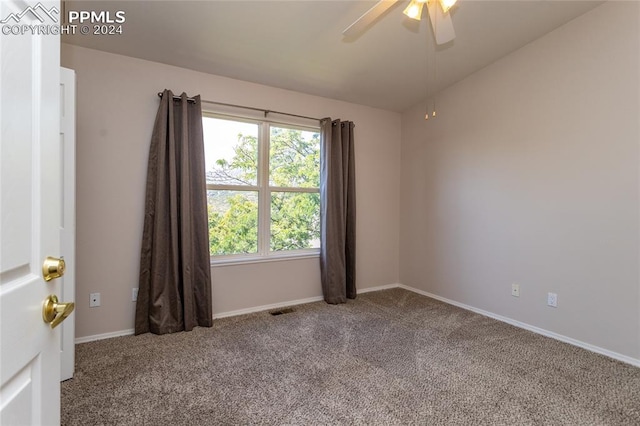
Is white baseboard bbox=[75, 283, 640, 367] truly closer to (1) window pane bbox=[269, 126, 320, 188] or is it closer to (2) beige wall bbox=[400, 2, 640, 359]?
(2) beige wall bbox=[400, 2, 640, 359]

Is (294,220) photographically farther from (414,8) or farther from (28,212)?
(28,212)

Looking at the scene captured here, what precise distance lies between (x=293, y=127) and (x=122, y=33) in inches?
70.3

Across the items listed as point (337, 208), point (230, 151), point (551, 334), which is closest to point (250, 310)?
point (337, 208)

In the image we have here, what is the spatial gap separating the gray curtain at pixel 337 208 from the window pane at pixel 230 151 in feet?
2.70

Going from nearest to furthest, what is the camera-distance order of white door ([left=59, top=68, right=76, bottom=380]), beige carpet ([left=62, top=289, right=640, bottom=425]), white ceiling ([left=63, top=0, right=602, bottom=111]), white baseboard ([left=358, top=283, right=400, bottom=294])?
beige carpet ([left=62, top=289, right=640, bottom=425])
white door ([left=59, top=68, right=76, bottom=380])
white ceiling ([left=63, top=0, right=602, bottom=111])
white baseboard ([left=358, top=283, right=400, bottom=294])

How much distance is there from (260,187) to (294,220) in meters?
0.59

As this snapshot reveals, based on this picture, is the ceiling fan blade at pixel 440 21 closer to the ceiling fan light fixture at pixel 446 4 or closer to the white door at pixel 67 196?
the ceiling fan light fixture at pixel 446 4

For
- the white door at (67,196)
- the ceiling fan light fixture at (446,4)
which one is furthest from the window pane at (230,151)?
the ceiling fan light fixture at (446,4)

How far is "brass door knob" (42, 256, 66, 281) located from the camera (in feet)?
2.58

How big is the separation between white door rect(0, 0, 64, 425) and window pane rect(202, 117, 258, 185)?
2.43 metres

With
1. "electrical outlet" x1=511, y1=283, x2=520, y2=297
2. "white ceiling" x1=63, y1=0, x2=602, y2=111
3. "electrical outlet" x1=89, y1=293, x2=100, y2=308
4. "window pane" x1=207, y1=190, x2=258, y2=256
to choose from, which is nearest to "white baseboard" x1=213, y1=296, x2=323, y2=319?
"window pane" x1=207, y1=190, x2=258, y2=256

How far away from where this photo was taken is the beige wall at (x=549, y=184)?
2.49 metres

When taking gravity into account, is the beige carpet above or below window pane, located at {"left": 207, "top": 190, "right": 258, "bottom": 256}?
below

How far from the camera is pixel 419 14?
203 cm
